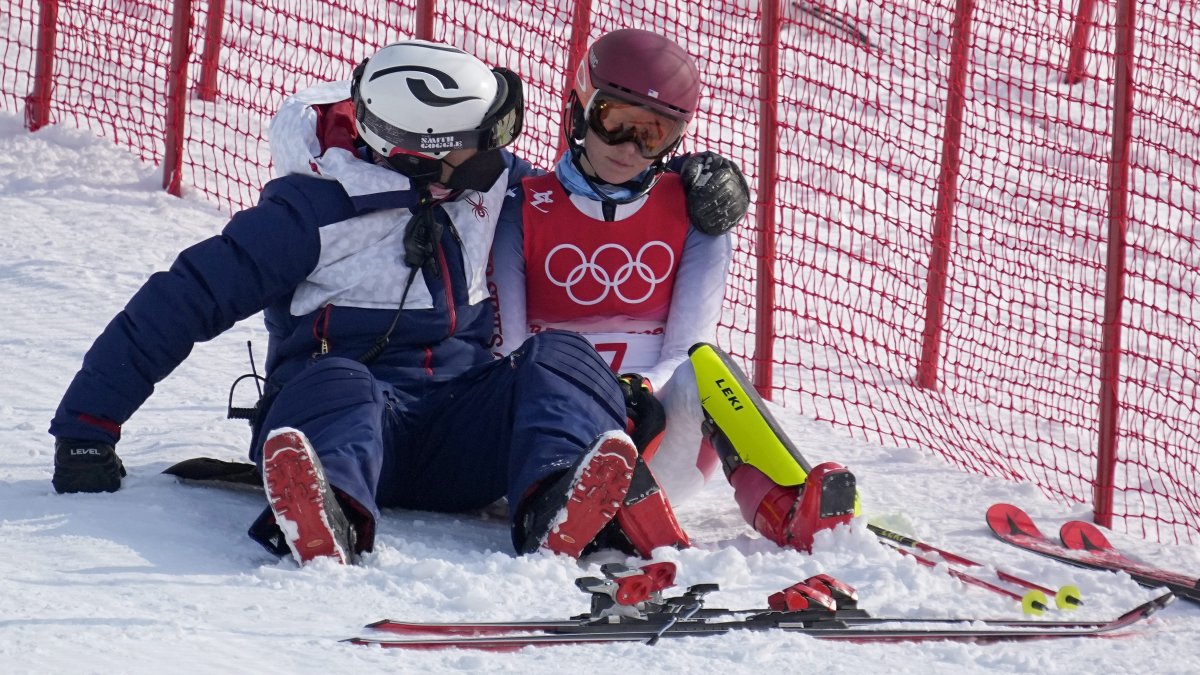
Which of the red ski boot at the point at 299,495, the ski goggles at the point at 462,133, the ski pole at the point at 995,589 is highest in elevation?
the ski goggles at the point at 462,133

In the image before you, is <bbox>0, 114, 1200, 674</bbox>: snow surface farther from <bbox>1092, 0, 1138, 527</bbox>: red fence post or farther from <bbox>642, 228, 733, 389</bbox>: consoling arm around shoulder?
<bbox>642, 228, 733, 389</bbox>: consoling arm around shoulder

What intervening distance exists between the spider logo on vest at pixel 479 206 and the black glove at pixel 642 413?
0.60 metres

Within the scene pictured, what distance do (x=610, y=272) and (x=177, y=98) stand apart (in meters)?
3.42

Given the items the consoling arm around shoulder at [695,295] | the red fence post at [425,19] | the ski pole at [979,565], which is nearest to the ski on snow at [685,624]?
the ski pole at [979,565]

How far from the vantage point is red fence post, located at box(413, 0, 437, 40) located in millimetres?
6531

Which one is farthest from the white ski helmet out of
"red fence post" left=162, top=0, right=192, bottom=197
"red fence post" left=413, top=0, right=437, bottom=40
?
"red fence post" left=162, top=0, right=192, bottom=197

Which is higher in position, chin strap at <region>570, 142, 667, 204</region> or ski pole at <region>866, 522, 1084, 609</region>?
chin strap at <region>570, 142, 667, 204</region>

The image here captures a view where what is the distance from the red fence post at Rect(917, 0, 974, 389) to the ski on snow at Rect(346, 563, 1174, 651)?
283 cm

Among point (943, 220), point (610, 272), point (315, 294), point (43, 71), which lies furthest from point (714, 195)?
point (43, 71)

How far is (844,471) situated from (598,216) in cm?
112

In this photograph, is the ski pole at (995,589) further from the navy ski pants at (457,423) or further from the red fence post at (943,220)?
the red fence post at (943,220)

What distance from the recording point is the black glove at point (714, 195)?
468 cm

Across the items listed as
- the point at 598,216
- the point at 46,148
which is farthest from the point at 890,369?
the point at 46,148

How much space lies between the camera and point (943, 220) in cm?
645
